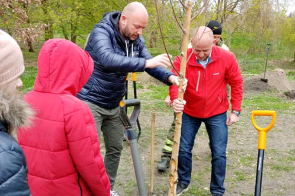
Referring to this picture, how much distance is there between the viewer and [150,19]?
13.7 metres

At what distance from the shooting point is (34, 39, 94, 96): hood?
1929mm

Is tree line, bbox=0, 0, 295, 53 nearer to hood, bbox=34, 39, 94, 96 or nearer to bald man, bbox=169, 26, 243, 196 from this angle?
bald man, bbox=169, 26, 243, 196

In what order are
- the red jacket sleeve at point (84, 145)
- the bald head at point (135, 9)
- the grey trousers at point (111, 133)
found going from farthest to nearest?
the grey trousers at point (111, 133) → the bald head at point (135, 9) → the red jacket sleeve at point (84, 145)

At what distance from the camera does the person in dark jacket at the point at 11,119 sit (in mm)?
1282

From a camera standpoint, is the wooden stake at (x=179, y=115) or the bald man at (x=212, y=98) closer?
the wooden stake at (x=179, y=115)

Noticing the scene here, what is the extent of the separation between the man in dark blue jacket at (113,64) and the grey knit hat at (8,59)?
3.94 feet

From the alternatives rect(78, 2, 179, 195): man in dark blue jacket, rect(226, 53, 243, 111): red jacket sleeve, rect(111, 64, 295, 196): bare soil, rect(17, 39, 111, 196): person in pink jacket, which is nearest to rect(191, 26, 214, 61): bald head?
rect(226, 53, 243, 111): red jacket sleeve

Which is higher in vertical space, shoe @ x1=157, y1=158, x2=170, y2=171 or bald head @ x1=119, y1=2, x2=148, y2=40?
bald head @ x1=119, y1=2, x2=148, y2=40

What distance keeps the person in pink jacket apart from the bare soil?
5.43 ft

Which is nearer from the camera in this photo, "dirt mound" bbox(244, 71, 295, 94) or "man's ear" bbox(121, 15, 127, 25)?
"man's ear" bbox(121, 15, 127, 25)

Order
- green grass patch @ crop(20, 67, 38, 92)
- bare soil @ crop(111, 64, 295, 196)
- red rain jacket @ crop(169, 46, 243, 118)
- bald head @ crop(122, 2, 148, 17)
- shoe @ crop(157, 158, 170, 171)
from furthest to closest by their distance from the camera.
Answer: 1. green grass patch @ crop(20, 67, 38, 92)
2. shoe @ crop(157, 158, 170, 171)
3. bare soil @ crop(111, 64, 295, 196)
4. red rain jacket @ crop(169, 46, 243, 118)
5. bald head @ crop(122, 2, 148, 17)

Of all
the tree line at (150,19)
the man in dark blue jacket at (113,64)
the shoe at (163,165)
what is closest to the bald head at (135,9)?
the man in dark blue jacket at (113,64)

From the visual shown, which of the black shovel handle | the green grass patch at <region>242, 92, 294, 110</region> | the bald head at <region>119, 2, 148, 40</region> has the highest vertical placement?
the bald head at <region>119, 2, 148, 40</region>

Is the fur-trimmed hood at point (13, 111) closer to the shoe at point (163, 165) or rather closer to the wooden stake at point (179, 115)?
the wooden stake at point (179, 115)
